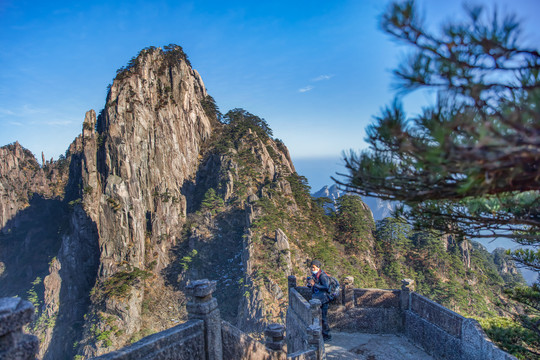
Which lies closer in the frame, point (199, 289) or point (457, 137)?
point (457, 137)

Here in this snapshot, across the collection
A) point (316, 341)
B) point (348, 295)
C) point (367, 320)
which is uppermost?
A: point (348, 295)

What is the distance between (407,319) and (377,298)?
0.82m

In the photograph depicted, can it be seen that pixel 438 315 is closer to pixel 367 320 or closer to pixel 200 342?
pixel 367 320

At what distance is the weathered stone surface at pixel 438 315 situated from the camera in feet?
19.3

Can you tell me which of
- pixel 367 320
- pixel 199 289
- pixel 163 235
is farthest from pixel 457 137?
pixel 163 235

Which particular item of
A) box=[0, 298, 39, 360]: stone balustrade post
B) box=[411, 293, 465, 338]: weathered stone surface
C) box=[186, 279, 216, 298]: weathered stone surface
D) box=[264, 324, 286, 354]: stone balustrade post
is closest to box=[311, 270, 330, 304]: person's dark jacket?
box=[264, 324, 286, 354]: stone balustrade post

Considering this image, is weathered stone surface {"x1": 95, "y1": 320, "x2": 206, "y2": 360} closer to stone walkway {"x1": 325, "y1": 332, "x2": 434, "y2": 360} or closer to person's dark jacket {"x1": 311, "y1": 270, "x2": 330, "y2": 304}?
person's dark jacket {"x1": 311, "y1": 270, "x2": 330, "y2": 304}

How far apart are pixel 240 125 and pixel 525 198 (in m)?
38.5

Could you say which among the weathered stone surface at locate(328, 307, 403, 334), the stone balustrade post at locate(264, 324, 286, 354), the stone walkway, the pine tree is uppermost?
the pine tree

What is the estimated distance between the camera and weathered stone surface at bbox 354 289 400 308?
7.68m

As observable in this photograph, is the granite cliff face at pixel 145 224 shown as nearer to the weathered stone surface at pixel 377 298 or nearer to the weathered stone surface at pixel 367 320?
the weathered stone surface at pixel 367 320

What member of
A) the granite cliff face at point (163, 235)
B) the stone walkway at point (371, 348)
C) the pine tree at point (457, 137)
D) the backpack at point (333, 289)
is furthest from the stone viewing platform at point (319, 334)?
the granite cliff face at point (163, 235)

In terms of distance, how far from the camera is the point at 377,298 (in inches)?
306

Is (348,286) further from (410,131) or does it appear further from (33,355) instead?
(33,355)
